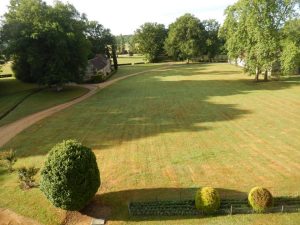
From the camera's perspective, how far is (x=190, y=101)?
42188 millimetres

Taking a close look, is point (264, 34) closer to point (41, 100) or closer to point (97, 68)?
point (41, 100)

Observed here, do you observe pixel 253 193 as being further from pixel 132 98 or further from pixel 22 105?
pixel 22 105

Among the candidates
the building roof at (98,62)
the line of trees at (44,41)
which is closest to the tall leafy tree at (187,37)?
the building roof at (98,62)

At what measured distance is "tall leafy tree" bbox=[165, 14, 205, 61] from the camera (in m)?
102

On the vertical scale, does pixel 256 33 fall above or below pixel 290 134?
above

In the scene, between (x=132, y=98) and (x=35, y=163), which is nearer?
(x=35, y=163)

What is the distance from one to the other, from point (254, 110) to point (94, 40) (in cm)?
6773

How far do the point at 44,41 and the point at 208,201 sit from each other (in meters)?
41.0

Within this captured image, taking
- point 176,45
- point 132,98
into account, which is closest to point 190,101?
point 132,98

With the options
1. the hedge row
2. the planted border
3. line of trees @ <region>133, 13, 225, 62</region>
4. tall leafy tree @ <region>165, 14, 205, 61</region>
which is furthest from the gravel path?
line of trees @ <region>133, 13, 225, 62</region>

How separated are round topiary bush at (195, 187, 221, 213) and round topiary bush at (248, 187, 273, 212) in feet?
5.70

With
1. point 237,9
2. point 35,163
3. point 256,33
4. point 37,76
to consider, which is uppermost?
point 237,9

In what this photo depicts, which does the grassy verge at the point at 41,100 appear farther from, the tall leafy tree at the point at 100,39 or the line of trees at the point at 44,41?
the tall leafy tree at the point at 100,39

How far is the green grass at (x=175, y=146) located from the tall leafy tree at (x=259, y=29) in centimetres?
768
